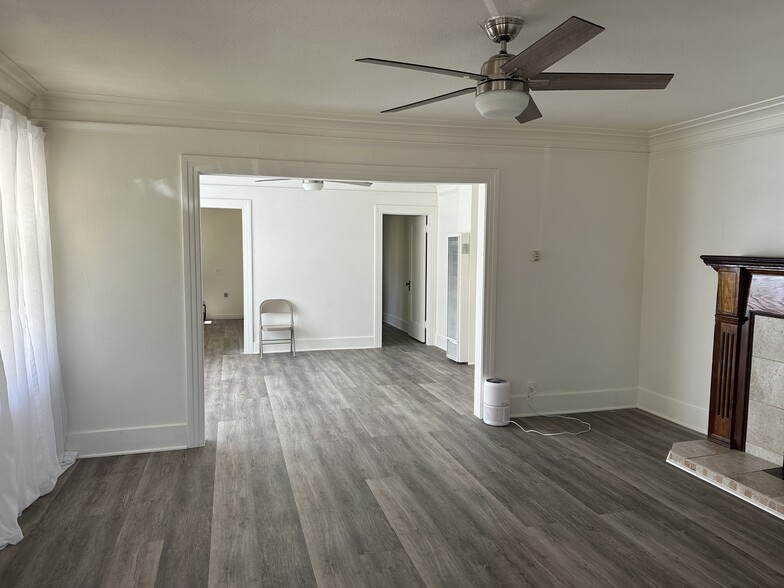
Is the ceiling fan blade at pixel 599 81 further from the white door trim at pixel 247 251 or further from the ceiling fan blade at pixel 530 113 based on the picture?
the white door trim at pixel 247 251

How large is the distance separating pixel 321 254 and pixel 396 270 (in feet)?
8.13

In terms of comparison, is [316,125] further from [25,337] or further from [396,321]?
[396,321]

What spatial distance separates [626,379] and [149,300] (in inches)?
168

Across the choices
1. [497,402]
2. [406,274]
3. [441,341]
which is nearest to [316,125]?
[497,402]

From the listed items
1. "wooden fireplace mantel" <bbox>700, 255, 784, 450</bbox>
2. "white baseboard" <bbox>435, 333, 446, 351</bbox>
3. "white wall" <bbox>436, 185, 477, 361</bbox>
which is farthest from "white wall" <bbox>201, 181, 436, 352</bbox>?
"wooden fireplace mantel" <bbox>700, 255, 784, 450</bbox>

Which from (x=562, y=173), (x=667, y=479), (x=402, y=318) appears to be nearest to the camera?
(x=667, y=479)

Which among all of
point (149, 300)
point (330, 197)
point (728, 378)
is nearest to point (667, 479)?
point (728, 378)

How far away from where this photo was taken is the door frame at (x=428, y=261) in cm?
799

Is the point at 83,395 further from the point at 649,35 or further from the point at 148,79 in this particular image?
the point at 649,35

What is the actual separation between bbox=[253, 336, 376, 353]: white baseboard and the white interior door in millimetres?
1017

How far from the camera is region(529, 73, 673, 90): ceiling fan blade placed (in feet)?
7.34

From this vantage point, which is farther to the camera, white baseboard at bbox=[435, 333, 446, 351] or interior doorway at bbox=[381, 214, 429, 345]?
interior doorway at bbox=[381, 214, 429, 345]

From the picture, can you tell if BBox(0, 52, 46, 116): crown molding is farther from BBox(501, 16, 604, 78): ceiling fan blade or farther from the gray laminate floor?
BBox(501, 16, 604, 78): ceiling fan blade

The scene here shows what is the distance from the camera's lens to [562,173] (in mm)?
4723
